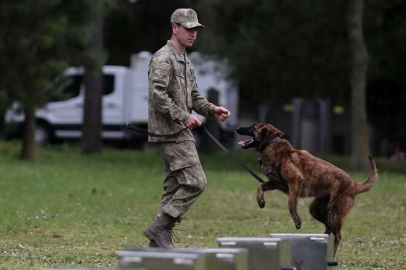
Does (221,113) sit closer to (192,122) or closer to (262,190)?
(192,122)

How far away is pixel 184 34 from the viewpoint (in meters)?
9.12

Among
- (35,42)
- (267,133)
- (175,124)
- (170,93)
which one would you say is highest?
(35,42)

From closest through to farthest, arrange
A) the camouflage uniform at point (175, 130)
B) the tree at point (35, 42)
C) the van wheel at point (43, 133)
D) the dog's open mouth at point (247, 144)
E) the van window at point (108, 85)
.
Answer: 1. the camouflage uniform at point (175, 130)
2. the dog's open mouth at point (247, 144)
3. the tree at point (35, 42)
4. the van wheel at point (43, 133)
5. the van window at point (108, 85)

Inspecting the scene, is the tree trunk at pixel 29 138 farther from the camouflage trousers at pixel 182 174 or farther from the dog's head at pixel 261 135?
the camouflage trousers at pixel 182 174

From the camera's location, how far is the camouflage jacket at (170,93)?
8.85 metres

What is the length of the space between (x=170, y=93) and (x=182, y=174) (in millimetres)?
770

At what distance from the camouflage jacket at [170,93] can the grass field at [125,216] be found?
144cm

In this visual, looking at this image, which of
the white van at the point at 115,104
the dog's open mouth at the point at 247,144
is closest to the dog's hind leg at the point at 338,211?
the dog's open mouth at the point at 247,144

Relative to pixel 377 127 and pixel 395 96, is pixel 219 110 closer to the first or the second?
pixel 395 96

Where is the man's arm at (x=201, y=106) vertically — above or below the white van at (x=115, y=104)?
above

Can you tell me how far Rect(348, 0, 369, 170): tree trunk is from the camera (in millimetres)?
22734

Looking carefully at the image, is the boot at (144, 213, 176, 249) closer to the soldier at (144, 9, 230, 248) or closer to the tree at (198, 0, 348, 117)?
the soldier at (144, 9, 230, 248)

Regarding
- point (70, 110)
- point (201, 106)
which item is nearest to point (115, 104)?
point (70, 110)

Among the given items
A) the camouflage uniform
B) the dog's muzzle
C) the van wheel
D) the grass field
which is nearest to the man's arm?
the camouflage uniform
